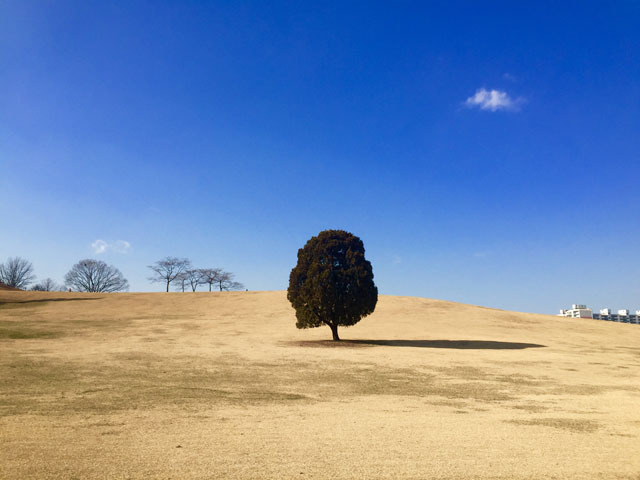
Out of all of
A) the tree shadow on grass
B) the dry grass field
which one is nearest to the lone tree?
the dry grass field

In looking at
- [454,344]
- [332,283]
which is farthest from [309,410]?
[454,344]

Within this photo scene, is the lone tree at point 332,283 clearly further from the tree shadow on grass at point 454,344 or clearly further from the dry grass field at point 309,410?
the tree shadow on grass at point 454,344

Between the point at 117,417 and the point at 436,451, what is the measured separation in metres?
6.32

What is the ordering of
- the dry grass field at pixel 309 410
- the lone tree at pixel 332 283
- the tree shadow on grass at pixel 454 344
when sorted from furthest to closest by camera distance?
the lone tree at pixel 332 283 → the tree shadow on grass at pixel 454 344 → the dry grass field at pixel 309 410

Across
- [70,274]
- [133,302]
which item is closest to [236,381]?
[133,302]

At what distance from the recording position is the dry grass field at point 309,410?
20.1ft

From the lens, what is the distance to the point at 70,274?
312 feet

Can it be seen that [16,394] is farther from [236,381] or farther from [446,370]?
[446,370]

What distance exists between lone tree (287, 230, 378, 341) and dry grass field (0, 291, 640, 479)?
90.5 inches

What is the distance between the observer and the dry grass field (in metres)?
6.11

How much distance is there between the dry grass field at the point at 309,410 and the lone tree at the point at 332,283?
2299mm

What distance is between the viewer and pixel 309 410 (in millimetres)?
9992

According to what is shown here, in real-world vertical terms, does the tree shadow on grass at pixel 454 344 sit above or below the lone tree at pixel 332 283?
below

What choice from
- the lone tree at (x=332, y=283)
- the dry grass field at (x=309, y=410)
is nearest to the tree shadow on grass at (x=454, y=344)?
the dry grass field at (x=309, y=410)
